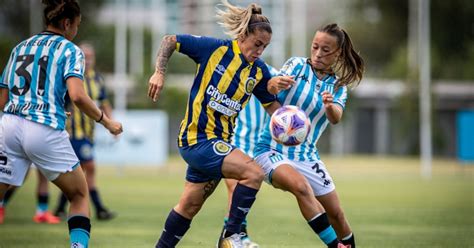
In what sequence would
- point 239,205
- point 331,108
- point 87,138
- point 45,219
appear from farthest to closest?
point 87,138 < point 45,219 < point 331,108 < point 239,205

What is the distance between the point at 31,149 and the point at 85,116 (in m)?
5.84

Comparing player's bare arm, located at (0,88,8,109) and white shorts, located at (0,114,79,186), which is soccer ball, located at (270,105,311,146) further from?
player's bare arm, located at (0,88,8,109)

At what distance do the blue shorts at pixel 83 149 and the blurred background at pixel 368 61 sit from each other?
23200 mm

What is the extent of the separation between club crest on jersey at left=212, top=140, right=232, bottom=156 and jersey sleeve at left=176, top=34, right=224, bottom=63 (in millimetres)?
735

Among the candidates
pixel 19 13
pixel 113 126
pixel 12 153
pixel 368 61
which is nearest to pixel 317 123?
pixel 113 126

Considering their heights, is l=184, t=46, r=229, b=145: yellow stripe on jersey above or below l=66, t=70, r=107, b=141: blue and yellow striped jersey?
above

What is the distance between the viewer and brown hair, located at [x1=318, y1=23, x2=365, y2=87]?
7.45 m

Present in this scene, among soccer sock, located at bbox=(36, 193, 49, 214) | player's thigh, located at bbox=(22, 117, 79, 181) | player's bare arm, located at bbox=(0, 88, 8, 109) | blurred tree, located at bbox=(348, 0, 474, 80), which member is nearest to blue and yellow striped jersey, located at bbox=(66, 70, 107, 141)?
soccer sock, located at bbox=(36, 193, 49, 214)

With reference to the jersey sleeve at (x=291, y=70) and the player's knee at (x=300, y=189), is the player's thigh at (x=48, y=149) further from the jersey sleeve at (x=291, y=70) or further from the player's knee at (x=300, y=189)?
the jersey sleeve at (x=291, y=70)

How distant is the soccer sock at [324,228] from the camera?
699cm

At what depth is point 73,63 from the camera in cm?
627

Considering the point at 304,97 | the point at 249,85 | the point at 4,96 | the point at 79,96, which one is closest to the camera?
the point at 79,96

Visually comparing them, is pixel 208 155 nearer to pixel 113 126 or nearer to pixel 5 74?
pixel 113 126

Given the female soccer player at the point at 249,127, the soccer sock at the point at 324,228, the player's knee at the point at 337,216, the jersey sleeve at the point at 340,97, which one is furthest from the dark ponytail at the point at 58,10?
the female soccer player at the point at 249,127
